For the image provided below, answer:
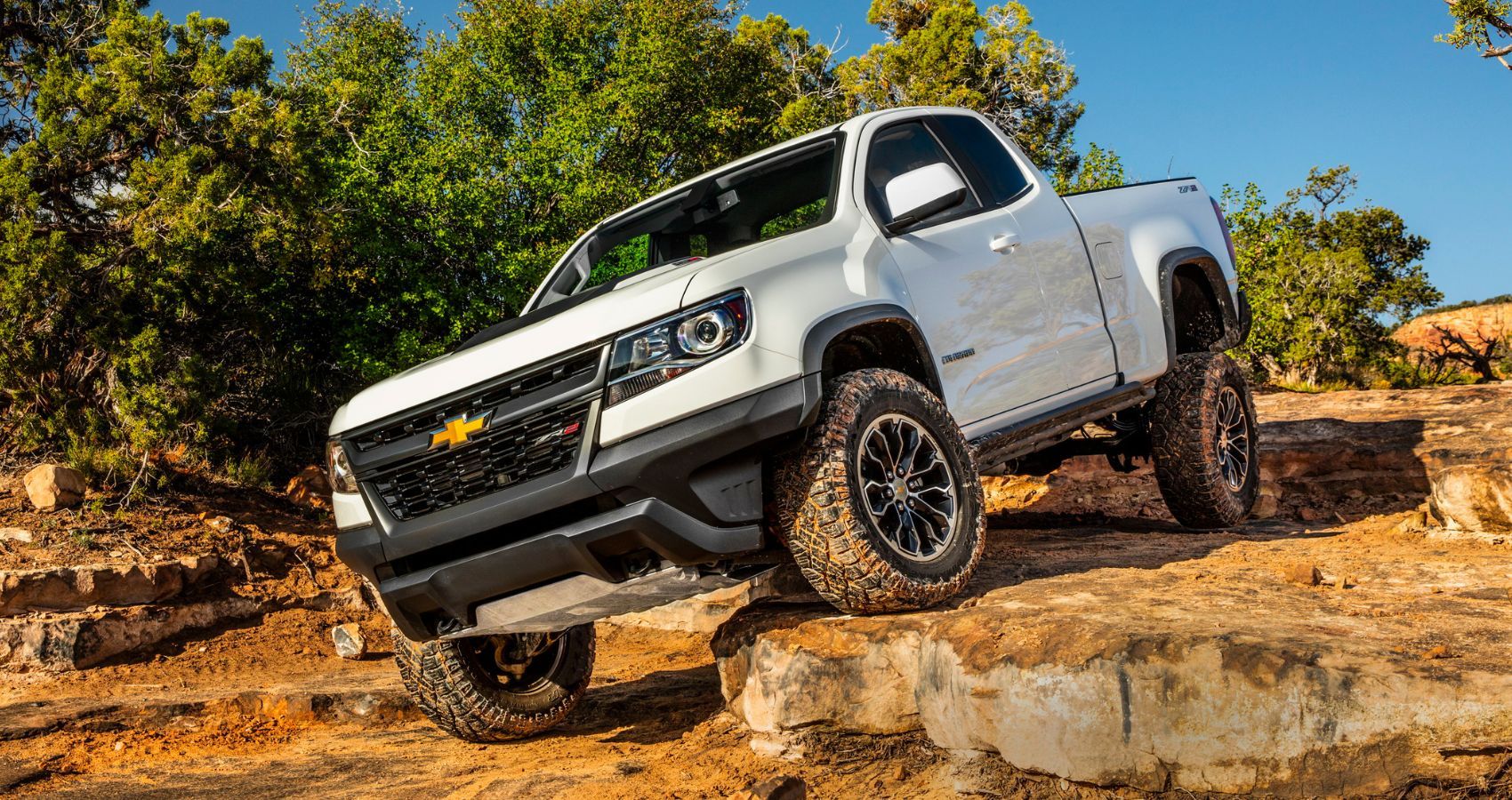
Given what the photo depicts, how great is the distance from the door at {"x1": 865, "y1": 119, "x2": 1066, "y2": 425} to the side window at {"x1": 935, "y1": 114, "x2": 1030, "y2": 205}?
17 centimetres

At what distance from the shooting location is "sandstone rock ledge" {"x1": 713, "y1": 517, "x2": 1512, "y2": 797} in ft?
9.89

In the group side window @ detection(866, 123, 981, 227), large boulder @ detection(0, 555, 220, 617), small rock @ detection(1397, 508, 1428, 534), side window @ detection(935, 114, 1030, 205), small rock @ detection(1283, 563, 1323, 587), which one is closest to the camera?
small rock @ detection(1283, 563, 1323, 587)

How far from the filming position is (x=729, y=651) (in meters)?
4.73

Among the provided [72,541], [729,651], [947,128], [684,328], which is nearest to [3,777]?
[729,651]

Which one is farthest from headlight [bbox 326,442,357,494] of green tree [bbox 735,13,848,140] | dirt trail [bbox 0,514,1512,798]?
green tree [bbox 735,13,848,140]

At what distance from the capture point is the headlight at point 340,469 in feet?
14.1

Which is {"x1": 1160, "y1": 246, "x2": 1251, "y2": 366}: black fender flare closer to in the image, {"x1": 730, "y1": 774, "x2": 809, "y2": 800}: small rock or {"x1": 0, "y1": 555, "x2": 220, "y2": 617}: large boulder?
{"x1": 730, "y1": 774, "x2": 809, "y2": 800}: small rock

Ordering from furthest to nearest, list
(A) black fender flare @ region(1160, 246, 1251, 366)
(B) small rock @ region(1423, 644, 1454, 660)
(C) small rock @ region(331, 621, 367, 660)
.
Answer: (C) small rock @ region(331, 621, 367, 660)
(A) black fender flare @ region(1160, 246, 1251, 366)
(B) small rock @ region(1423, 644, 1454, 660)

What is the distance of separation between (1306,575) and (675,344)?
259 centimetres

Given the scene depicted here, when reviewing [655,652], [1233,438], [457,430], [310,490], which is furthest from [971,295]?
[310,490]

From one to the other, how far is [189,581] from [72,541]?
958 millimetres

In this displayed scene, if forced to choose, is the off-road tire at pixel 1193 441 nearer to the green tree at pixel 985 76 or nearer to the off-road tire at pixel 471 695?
the off-road tire at pixel 471 695

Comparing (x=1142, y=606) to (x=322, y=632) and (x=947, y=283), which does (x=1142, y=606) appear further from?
(x=322, y=632)

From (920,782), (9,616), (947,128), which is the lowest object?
(920,782)
